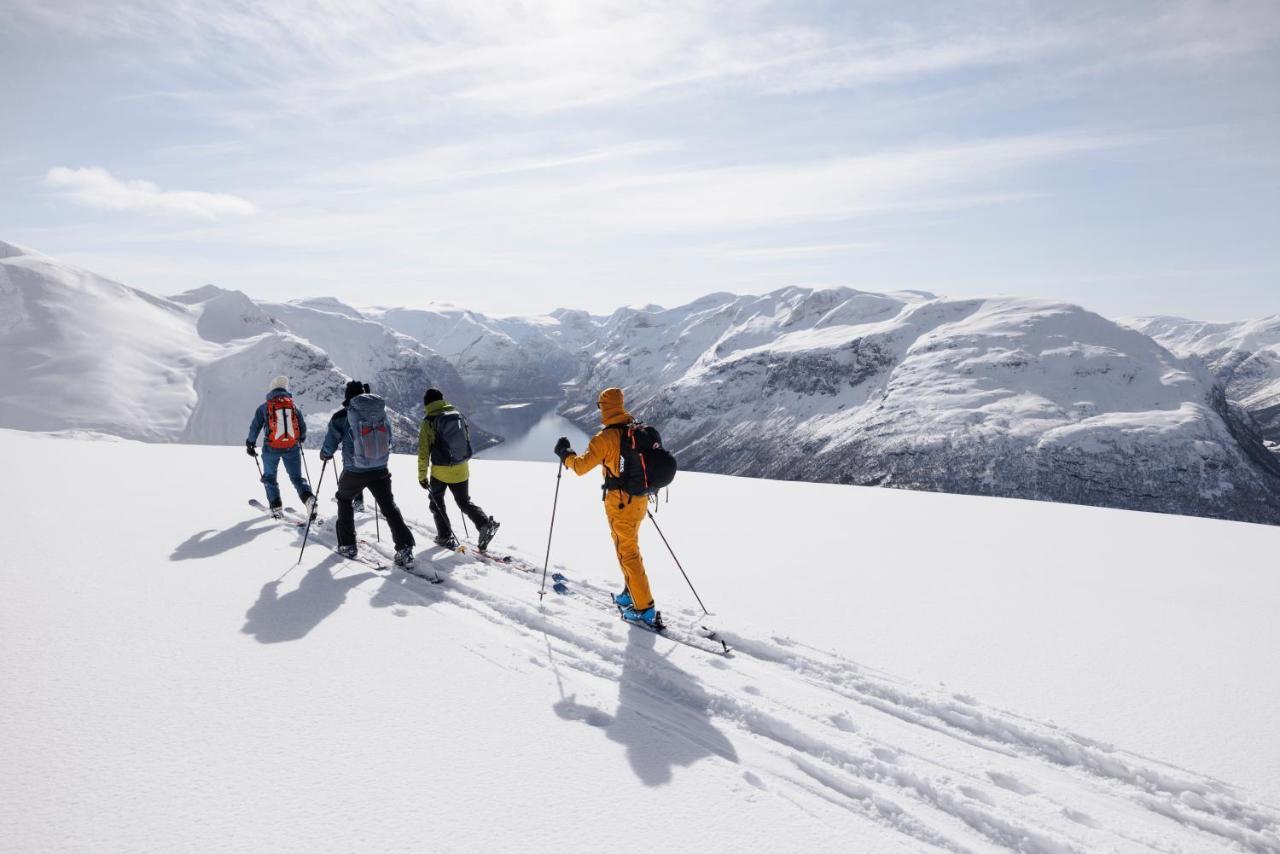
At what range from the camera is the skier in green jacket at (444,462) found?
10.2m

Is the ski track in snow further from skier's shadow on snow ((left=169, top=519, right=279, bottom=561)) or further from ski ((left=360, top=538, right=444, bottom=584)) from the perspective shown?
skier's shadow on snow ((left=169, top=519, right=279, bottom=561))

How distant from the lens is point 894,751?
16.3ft

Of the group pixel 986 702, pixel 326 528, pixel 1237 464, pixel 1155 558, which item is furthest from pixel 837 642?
pixel 1237 464

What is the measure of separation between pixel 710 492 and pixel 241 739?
1304 centimetres

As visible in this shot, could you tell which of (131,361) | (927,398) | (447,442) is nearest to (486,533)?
(447,442)

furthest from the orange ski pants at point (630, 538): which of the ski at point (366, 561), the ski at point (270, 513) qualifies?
the ski at point (270, 513)

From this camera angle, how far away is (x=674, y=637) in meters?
7.06

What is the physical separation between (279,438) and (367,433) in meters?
3.94

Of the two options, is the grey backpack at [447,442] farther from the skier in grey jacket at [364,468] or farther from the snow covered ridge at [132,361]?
the snow covered ridge at [132,361]

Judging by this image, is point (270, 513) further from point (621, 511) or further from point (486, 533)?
point (621, 511)

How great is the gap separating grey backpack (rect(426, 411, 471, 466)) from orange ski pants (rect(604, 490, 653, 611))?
12.7 ft

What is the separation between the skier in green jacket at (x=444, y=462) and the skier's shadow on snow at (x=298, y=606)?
1763 millimetres

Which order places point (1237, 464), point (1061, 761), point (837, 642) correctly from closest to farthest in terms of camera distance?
point (1061, 761)
point (837, 642)
point (1237, 464)

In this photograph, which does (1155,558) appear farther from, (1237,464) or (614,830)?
(1237,464)
